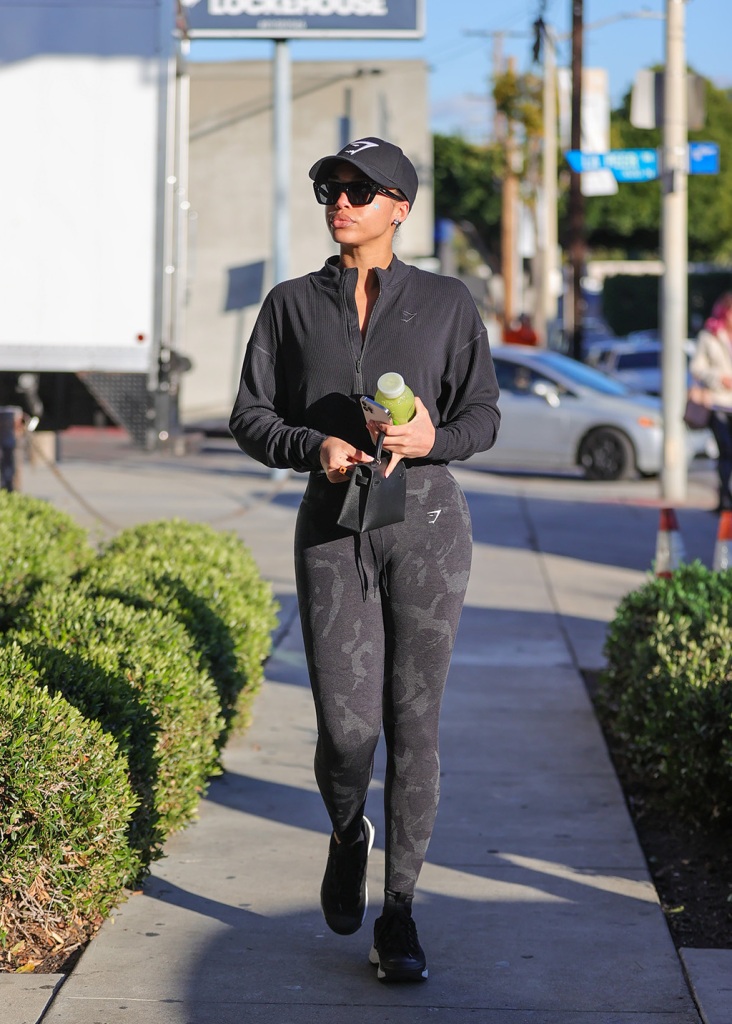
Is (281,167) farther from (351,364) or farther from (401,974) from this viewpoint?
(401,974)

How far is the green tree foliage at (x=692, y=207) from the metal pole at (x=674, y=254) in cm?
6043

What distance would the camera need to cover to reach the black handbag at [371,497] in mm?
3314

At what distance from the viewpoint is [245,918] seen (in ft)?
13.3

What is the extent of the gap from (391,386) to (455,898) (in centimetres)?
173

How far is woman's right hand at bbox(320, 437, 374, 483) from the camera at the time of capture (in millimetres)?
3330

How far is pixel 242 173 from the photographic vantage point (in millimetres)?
25125

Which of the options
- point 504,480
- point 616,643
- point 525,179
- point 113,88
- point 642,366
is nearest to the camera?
A: point 616,643

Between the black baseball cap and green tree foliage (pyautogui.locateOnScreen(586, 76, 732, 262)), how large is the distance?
71.6 m

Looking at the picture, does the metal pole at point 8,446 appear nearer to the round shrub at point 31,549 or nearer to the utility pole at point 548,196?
the round shrub at point 31,549

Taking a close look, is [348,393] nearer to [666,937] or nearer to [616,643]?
[666,937]

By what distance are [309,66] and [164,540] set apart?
19.7 meters

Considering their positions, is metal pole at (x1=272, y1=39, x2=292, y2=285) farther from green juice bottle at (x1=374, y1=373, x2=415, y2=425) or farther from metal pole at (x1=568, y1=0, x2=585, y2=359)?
metal pole at (x1=568, y1=0, x2=585, y2=359)

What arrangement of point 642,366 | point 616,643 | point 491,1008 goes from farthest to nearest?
1. point 642,366
2. point 616,643
3. point 491,1008

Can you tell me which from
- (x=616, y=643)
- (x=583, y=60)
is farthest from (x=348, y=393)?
(x=583, y=60)
